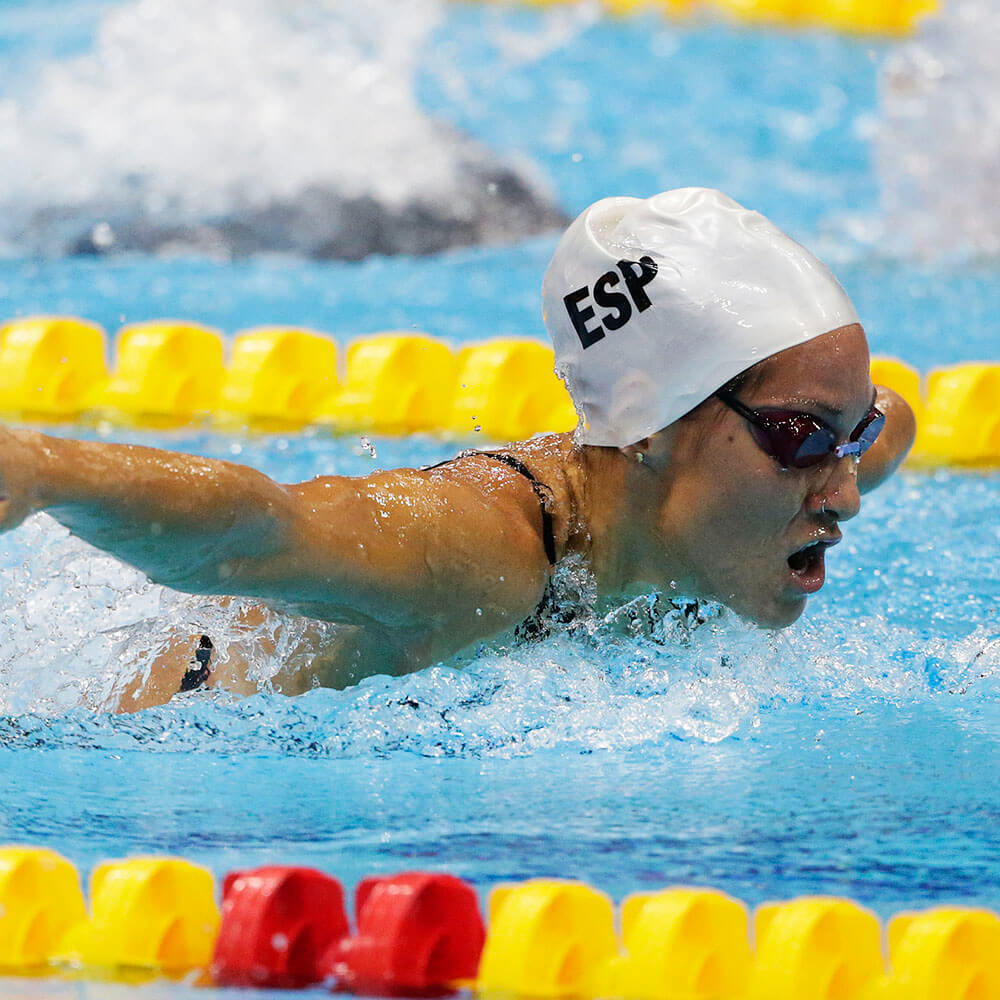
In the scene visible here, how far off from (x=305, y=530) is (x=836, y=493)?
0.75 meters

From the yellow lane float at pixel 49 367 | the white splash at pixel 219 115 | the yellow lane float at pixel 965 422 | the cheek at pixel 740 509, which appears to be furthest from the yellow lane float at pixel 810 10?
the cheek at pixel 740 509

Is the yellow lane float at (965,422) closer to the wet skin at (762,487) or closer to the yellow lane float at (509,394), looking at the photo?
the yellow lane float at (509,394)

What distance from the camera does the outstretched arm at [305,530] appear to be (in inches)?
73.4

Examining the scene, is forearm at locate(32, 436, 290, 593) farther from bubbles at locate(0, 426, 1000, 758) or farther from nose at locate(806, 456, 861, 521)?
nose at locate(806, 456, 861, 521)

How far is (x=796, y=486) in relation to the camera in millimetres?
2334

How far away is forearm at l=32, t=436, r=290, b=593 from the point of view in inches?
72.9

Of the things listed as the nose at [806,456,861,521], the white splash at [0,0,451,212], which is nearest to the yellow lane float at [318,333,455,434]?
the white splash at [0,0,451,212]

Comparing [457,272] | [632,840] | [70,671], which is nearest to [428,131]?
[457,272]

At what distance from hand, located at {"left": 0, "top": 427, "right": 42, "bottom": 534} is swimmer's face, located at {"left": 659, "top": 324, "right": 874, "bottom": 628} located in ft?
3.09

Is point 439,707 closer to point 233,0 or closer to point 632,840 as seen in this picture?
point 632,840

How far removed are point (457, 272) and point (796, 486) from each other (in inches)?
173

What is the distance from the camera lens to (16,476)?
176 centimetres

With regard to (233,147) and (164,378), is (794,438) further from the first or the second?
(233,147)

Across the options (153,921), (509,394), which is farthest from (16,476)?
(509,394)
